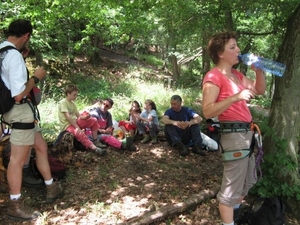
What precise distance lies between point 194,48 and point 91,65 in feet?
20.3

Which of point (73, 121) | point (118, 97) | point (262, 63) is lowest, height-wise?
point (118, 97)

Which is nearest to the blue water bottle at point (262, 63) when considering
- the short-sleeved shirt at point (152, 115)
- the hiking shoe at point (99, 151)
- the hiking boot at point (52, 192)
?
the hiking boot at point (52, 192)

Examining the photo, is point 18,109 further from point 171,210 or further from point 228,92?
point 228,92

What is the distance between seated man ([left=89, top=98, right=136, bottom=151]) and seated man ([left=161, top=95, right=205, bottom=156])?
821 millimetres

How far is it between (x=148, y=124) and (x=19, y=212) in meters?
3.48

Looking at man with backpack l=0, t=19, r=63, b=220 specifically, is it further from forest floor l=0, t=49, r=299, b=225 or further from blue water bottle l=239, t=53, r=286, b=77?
blue water bottle l=239, t=53, r=286, b=77

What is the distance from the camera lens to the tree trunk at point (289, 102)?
10.5 feet

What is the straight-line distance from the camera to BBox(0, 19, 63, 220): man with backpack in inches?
105

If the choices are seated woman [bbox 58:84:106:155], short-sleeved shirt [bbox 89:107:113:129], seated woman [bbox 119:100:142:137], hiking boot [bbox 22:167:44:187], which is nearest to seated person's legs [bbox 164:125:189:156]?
seated woman [bbox 119:100:142:137]

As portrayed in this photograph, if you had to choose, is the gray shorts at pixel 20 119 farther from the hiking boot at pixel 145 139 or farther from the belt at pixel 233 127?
the hiking boot at pixel 145 139

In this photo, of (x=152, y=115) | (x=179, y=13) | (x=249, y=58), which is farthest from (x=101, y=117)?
(x=249, y=58)

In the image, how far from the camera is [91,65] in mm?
16344

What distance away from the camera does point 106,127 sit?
18.9 ft

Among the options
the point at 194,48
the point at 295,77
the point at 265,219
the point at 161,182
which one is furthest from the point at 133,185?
the point at 194,48
